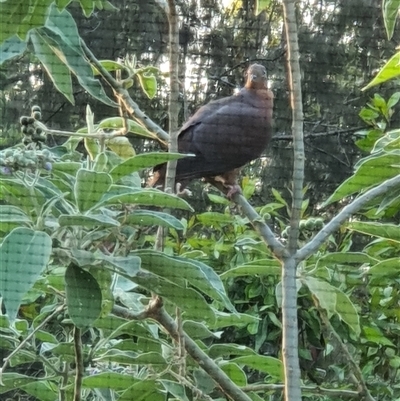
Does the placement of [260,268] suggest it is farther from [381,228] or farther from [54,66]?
[54,66]

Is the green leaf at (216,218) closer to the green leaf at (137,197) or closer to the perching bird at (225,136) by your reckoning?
the perching bird at (225,136)

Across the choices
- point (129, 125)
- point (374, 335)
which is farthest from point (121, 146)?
point (374, 335)

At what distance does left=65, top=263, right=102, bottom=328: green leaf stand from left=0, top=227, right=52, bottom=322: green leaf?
7 centimetres

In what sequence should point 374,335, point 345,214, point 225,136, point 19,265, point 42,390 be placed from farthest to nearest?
1. point 225,136
2. point 374,335
3. point 42,390
4. point 345,214
5. point 19,265

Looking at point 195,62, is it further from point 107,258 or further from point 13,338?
point 107,258

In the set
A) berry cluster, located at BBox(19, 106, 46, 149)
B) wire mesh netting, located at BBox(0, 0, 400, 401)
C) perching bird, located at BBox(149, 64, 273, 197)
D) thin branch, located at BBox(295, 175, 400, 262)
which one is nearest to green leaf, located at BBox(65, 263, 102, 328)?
wire mesh netting, located at BBox(0, 0, 400, 401)

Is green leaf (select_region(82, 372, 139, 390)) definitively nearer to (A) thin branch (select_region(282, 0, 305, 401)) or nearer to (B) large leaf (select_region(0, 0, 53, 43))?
(A) thin branch (select_region(282, 0, 305, 401))

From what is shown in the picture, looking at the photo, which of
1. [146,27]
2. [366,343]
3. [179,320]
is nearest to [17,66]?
[146,27]

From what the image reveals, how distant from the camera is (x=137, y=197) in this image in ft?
2.14

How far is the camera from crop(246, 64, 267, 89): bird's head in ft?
5.63

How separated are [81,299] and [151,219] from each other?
0.09 metres

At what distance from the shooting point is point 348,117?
2.10 m

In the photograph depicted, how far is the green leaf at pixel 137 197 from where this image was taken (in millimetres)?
649

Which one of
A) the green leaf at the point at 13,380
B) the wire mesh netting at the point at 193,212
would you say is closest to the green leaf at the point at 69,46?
the wire mesh netting at the point at 193,212
